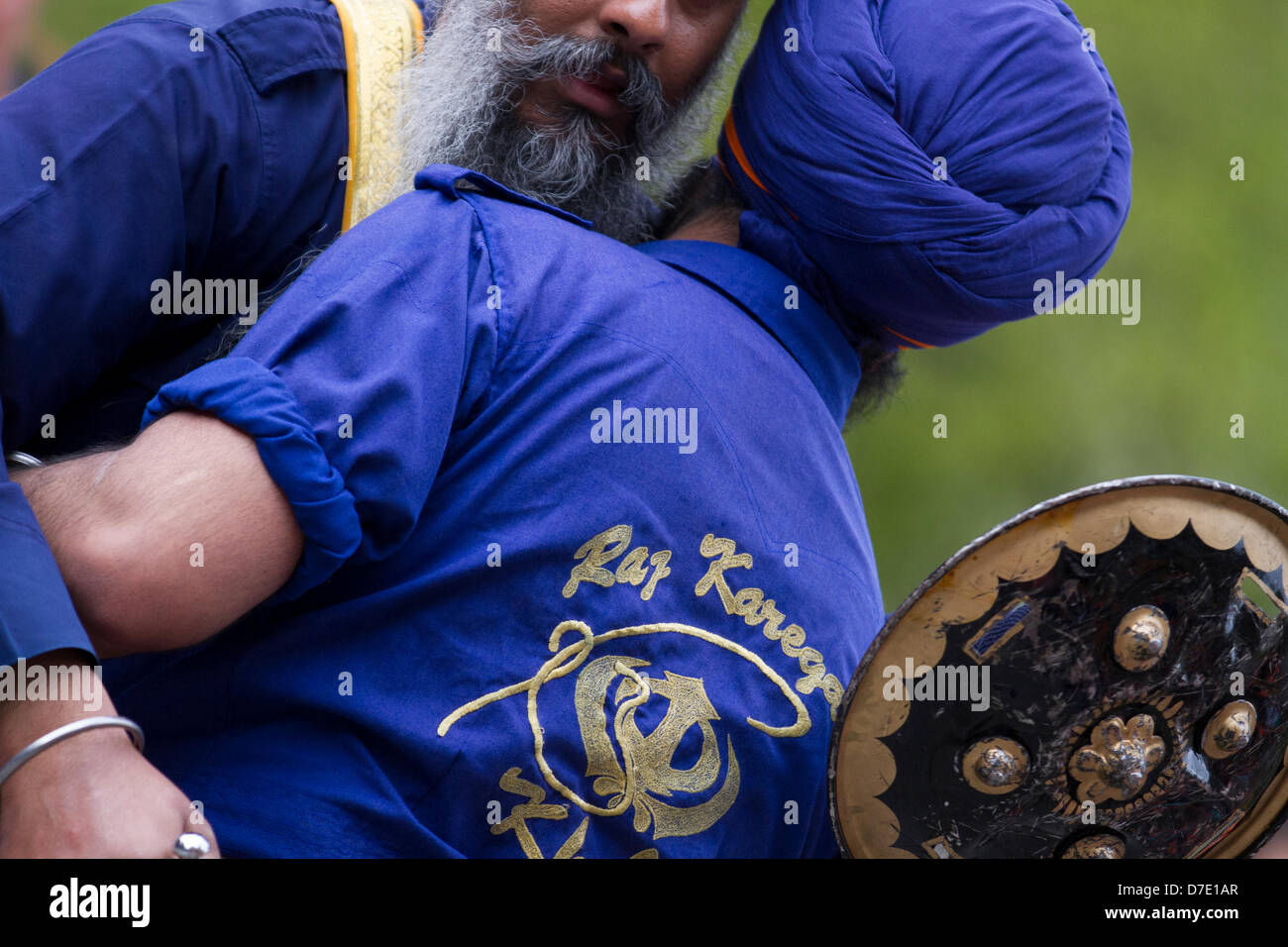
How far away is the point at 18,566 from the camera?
0.82m

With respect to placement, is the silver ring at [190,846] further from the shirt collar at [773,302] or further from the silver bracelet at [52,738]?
the shirt collar at [773,302]

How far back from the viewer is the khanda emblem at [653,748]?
3.37ft

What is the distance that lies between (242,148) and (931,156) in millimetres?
732

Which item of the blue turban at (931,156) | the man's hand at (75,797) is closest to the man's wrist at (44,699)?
the man's hand at (75,797)

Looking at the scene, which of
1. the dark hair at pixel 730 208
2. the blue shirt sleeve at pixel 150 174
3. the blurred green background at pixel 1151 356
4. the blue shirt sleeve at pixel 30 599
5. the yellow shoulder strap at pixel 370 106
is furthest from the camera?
the blurred green background at pixel 1151 356

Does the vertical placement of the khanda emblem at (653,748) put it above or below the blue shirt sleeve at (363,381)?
below

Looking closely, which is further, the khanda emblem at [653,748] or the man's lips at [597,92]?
the man's lips at [597,92]

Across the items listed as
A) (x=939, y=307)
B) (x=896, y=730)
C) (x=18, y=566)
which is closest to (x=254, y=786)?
(x=18, y=566)

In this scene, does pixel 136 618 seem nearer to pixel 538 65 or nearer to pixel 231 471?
pixel 231 471

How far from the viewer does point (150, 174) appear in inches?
48.5

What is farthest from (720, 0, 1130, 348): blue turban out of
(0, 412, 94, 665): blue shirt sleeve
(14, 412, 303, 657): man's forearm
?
(0, 412, 94, 665): blue shirt sleeve

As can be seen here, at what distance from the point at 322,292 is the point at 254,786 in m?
0.39

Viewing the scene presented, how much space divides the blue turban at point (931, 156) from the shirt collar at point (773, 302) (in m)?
0.03

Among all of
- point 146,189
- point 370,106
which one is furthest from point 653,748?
point 370,106
